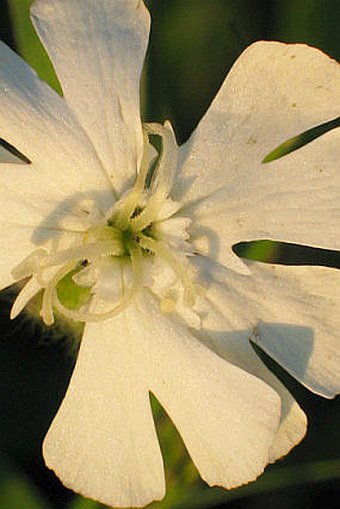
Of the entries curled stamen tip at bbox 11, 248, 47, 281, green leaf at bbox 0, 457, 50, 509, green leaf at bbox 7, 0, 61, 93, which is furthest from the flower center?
green leaf at bbox 0, 457, 50, 509

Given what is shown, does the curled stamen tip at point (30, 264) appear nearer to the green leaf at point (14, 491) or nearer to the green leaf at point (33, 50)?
the green leaf at point (33, 50)

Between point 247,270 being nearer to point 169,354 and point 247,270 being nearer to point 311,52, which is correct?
point 169,354

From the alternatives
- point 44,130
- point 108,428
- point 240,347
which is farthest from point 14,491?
point 44,130

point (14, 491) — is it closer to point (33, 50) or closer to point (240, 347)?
point (240, 347)

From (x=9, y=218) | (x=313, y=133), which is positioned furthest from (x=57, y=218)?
(x=313, y=133)

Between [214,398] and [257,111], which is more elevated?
[257,111]

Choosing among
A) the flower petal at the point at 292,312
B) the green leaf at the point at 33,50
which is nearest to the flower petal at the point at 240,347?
the flower petal at the point at 292,312
